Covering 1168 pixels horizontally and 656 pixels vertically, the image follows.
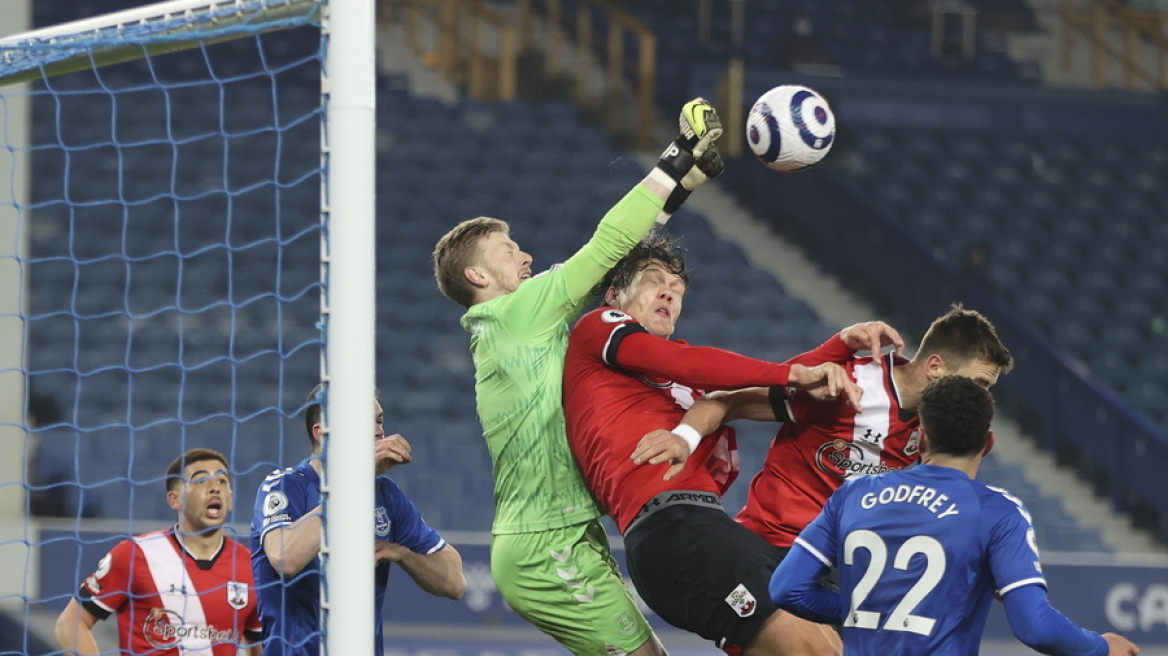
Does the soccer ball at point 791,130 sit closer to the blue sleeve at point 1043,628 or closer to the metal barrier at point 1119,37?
the blue sleeve at point 1043,628

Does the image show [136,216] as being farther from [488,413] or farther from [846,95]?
[488,413]

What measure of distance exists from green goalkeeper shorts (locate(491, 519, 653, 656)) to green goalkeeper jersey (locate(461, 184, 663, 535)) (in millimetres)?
56

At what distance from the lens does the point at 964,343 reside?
4215 millimetres

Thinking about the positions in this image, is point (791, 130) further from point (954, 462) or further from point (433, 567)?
point (433, 567)

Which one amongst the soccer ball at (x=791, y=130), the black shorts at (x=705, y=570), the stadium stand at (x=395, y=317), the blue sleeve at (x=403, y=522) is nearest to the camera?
the black shorts at (x=705, y=570)

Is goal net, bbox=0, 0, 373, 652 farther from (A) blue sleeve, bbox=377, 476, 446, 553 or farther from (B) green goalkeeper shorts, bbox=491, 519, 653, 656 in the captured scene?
(B) green goalkeeper shorts, bbox=491, 519, 653, 656

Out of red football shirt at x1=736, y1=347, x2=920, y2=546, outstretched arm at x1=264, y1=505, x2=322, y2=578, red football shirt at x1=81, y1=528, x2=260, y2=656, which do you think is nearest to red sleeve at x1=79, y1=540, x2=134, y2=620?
red football shirt at x1=81, y1=528, x2=260, y2=656

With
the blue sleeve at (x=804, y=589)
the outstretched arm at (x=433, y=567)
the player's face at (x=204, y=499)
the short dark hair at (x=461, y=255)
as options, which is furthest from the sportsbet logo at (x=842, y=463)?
the player's face at (x=204, y=499)

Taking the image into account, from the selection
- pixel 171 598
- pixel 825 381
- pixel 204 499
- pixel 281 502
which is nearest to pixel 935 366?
pixel 825 381

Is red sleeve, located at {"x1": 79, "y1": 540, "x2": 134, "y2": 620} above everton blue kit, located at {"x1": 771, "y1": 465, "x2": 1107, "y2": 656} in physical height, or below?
below

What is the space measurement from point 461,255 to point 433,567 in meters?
1.05

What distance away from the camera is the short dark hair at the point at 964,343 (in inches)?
166

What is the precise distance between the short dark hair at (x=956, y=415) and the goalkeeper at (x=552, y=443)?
95cm

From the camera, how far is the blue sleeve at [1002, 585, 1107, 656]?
11.2 ft
